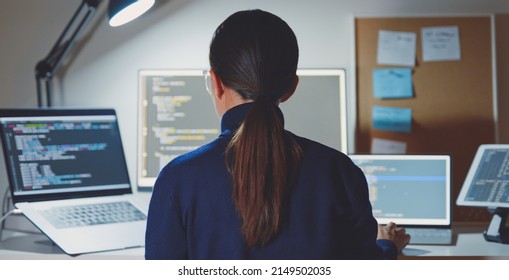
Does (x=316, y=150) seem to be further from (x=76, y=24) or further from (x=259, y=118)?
(x=76, y=24)

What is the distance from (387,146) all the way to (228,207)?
1.05 m

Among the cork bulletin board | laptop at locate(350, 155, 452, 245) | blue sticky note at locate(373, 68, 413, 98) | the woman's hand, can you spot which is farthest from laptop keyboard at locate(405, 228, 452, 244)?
blue sticky note at locate(373, 68, 413, 98)

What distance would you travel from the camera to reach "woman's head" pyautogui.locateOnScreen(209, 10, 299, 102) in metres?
0.98

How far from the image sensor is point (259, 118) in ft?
3.19

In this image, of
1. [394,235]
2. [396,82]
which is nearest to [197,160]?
[394,235]

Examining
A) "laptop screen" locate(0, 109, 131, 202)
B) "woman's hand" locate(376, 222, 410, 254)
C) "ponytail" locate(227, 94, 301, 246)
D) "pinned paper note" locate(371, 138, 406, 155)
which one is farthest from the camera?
"pinned paper note" locate(371, 138, 406, 155)

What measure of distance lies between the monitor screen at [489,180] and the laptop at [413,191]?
0.18 feet

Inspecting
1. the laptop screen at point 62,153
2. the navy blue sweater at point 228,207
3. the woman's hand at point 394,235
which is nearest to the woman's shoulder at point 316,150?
the navy blue sweater at point 228,207

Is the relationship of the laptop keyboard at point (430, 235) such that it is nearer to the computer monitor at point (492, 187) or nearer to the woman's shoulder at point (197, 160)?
the computer monitor at point (492, 187)

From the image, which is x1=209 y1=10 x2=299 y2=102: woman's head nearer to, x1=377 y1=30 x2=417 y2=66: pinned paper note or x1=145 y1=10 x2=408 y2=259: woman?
x1=145 y1=10 x2=408 y2=259: woman

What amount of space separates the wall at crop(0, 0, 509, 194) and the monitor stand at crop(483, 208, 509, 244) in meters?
0.41

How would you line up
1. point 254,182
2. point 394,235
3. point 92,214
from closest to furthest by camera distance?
point 254,182 → point 394,235 → point 92,214

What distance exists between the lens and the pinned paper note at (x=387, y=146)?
1916 mm
